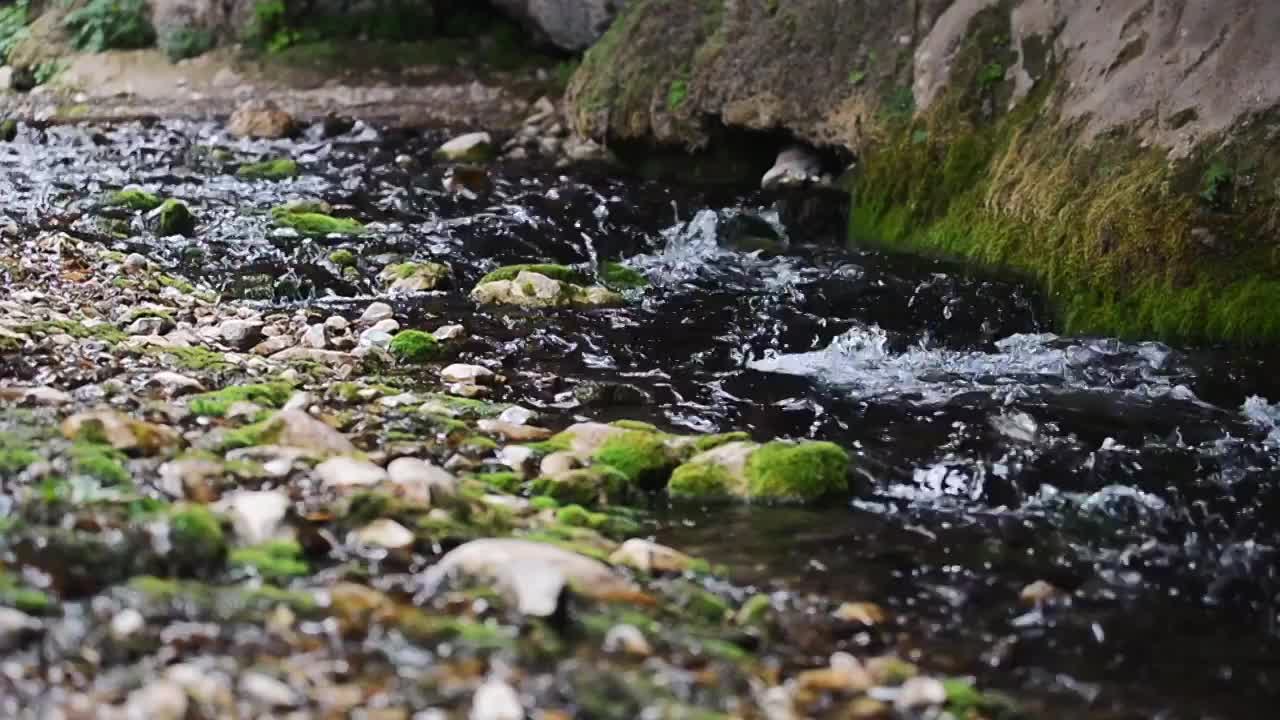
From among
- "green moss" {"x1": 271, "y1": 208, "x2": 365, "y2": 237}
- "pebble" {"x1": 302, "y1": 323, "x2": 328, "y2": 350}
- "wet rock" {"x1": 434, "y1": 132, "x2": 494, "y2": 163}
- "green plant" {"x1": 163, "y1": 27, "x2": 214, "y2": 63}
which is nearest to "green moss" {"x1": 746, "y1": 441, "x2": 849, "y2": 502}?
"pebble" {"x1": 302, "y1": 323, "x2": 328, "y2": 350}

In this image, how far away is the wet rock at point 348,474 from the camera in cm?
453

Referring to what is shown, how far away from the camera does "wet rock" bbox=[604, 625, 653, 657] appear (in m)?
3.64

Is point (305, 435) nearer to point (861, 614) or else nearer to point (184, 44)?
point (861, 614)

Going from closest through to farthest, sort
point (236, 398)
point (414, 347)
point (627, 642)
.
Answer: point (627, 642) → point (236, 398) → point (414, 347)

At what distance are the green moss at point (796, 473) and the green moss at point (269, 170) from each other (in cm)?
966

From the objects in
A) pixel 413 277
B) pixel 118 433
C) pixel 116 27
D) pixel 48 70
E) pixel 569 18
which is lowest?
pixel 48 70

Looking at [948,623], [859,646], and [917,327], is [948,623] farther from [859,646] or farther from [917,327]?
[917,327]

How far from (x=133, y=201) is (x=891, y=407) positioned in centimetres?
799

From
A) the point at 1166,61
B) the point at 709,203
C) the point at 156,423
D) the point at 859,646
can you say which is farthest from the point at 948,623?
the point at 709,203

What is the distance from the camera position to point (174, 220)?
10.7 metres

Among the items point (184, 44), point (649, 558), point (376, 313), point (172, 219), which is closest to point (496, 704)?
point (649, 558)

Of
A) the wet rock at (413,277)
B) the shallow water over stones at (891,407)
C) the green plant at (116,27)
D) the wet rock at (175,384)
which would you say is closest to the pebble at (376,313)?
the shallow water over stones at (891,407)

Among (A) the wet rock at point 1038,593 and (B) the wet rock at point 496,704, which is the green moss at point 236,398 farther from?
(A) the wet rock at point 1038,593

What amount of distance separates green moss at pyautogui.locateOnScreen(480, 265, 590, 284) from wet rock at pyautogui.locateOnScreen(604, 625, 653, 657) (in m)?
5.66
